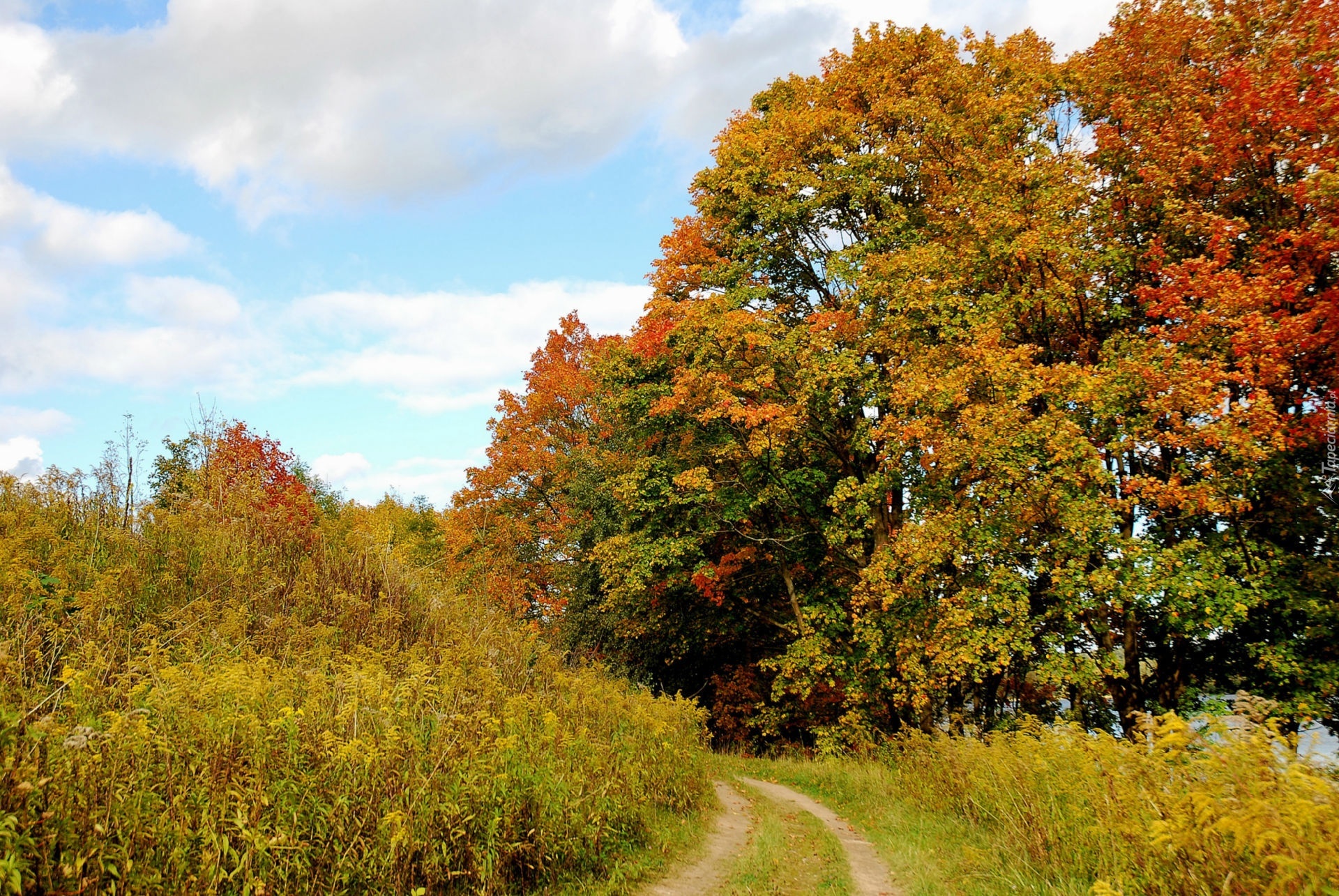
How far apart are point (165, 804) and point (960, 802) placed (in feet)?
32.0

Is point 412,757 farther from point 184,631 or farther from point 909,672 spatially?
point 909,672

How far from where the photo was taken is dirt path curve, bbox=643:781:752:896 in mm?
7098

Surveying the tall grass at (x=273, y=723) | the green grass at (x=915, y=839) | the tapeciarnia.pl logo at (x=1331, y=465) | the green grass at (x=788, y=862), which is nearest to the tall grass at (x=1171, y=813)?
the green grass at (x=915, y=839)

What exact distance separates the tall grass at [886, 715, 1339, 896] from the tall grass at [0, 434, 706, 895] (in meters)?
4.42

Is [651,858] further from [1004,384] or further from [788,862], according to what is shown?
[1004,384]

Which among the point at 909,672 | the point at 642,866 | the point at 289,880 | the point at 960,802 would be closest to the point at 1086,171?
the point at 909,672

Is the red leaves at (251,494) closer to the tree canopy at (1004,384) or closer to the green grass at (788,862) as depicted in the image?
the tree canopy at (1004,384)

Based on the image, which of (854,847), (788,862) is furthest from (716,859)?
(854,847)

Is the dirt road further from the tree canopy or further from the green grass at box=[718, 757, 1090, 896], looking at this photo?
the tree canopy

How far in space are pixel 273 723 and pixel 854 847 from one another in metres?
7.86

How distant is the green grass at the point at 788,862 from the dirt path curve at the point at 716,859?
138 millimetres

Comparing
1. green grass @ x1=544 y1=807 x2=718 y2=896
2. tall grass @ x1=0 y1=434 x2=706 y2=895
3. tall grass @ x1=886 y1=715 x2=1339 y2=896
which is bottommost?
green grass @ x1=544 y1=807 x2=718 y2=896

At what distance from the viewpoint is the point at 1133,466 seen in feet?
45.1

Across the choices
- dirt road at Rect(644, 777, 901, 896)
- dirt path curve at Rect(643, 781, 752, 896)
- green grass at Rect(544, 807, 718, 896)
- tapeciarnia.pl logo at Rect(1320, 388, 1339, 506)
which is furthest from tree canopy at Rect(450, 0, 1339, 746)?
green grass at Rect(544, 807, 718, 896)
